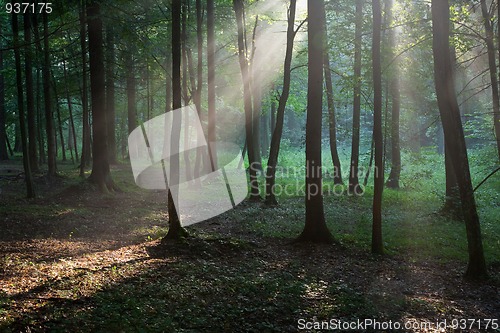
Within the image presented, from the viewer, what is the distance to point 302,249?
11.0 m

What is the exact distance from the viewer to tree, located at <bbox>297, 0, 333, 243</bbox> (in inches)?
436

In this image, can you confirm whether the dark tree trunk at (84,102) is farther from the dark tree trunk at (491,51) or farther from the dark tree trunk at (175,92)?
the dark tree trunk at (491,51)

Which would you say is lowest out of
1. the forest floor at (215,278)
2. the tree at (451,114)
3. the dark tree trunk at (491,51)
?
the forest floor at (215,278)

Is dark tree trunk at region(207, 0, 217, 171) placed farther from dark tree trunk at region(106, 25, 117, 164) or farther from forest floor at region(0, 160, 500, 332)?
forest floor at region(0, 160, 500, 332)

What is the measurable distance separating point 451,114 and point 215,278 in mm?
5707

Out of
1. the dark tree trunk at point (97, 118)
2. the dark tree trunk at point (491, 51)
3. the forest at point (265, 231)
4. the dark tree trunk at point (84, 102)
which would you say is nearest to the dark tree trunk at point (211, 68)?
the forest at point (265, 231)

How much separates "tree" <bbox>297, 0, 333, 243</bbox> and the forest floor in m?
0.50

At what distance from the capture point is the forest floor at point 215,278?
19.7 feet

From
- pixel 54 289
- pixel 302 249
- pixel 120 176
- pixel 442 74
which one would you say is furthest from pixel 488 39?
pixel 120 176

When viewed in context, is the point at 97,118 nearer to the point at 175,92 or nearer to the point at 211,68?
the point at 211,68

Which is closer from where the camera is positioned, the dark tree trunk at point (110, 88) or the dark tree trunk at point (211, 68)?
the dark tree trunk at point (110, 88)

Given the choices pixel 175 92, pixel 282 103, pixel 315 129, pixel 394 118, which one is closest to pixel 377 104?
pixel 315 129

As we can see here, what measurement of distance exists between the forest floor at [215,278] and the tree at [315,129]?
1.65 feet

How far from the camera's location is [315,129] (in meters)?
11.3
